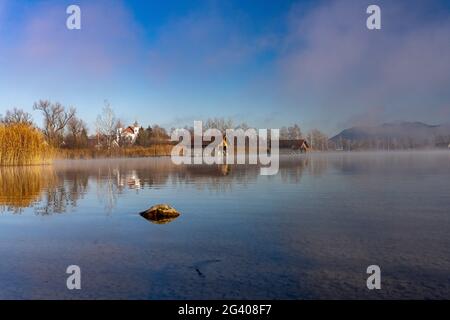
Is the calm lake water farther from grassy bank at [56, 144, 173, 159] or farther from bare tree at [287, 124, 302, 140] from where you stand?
bare tree at [287, 124, 302, 140]

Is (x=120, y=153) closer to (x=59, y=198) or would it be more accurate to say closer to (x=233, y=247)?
(x=59, y=198)

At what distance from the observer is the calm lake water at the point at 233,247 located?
527cm

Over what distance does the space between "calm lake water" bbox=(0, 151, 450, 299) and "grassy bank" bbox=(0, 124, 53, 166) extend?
26440 mm

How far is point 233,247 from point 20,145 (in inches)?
1474

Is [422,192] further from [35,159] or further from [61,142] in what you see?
[61,142]

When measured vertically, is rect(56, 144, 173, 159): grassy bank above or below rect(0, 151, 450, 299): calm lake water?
above

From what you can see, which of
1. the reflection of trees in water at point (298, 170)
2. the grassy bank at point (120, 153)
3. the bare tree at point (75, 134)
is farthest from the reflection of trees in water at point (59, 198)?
the bare tree at point (75, 134)

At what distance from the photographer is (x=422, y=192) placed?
1443 centimetres

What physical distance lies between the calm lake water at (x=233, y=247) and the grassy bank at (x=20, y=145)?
26.4 m

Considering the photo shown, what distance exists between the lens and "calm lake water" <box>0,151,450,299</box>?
5.27 meters

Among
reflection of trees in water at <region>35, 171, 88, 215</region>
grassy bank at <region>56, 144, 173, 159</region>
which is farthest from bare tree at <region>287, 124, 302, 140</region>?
reflection of trees in water at <region>35, 171, 88, 215</region>

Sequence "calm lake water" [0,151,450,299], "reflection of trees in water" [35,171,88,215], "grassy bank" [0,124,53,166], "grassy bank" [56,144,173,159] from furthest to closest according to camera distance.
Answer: "grassy bank" [56,144,173,159] → "grassy bank" [0,124,53,166] → "reflection of trees in water" [35,171,88,215] → "calm lake water" [0,151,450,299]
